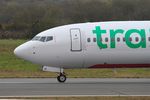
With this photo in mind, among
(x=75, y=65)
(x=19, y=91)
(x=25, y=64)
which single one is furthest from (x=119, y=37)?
(x=25, y=64)

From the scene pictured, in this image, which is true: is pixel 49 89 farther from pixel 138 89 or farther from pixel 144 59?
pixel 144 59

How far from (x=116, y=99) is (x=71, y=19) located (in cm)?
6000

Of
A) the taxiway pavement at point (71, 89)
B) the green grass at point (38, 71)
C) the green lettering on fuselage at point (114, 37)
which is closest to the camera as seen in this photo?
the taxiway pavement at point (71, 89)

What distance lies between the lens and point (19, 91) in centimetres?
2558

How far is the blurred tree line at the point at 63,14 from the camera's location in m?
77.6

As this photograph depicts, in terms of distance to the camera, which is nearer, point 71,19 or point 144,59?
point 144,59

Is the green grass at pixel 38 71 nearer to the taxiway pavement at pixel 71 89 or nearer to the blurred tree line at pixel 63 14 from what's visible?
the taxiway pavement at pixel 71 89

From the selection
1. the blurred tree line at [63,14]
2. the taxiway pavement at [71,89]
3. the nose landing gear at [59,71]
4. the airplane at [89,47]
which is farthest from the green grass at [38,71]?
the blurred tree line at [63,14]

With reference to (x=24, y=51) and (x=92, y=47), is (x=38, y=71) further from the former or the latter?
(x=92, y=47)

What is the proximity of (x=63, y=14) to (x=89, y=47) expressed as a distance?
5167 centimetres

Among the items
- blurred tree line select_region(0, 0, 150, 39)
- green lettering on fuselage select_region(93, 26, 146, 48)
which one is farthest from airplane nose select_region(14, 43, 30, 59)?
blurred tree line select_region(0, 0, 150, 39)

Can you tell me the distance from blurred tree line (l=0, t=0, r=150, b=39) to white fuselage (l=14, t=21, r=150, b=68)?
139ft

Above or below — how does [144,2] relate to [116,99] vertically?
above

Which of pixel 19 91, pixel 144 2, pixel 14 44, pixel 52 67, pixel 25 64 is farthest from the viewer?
pixel 144 2
